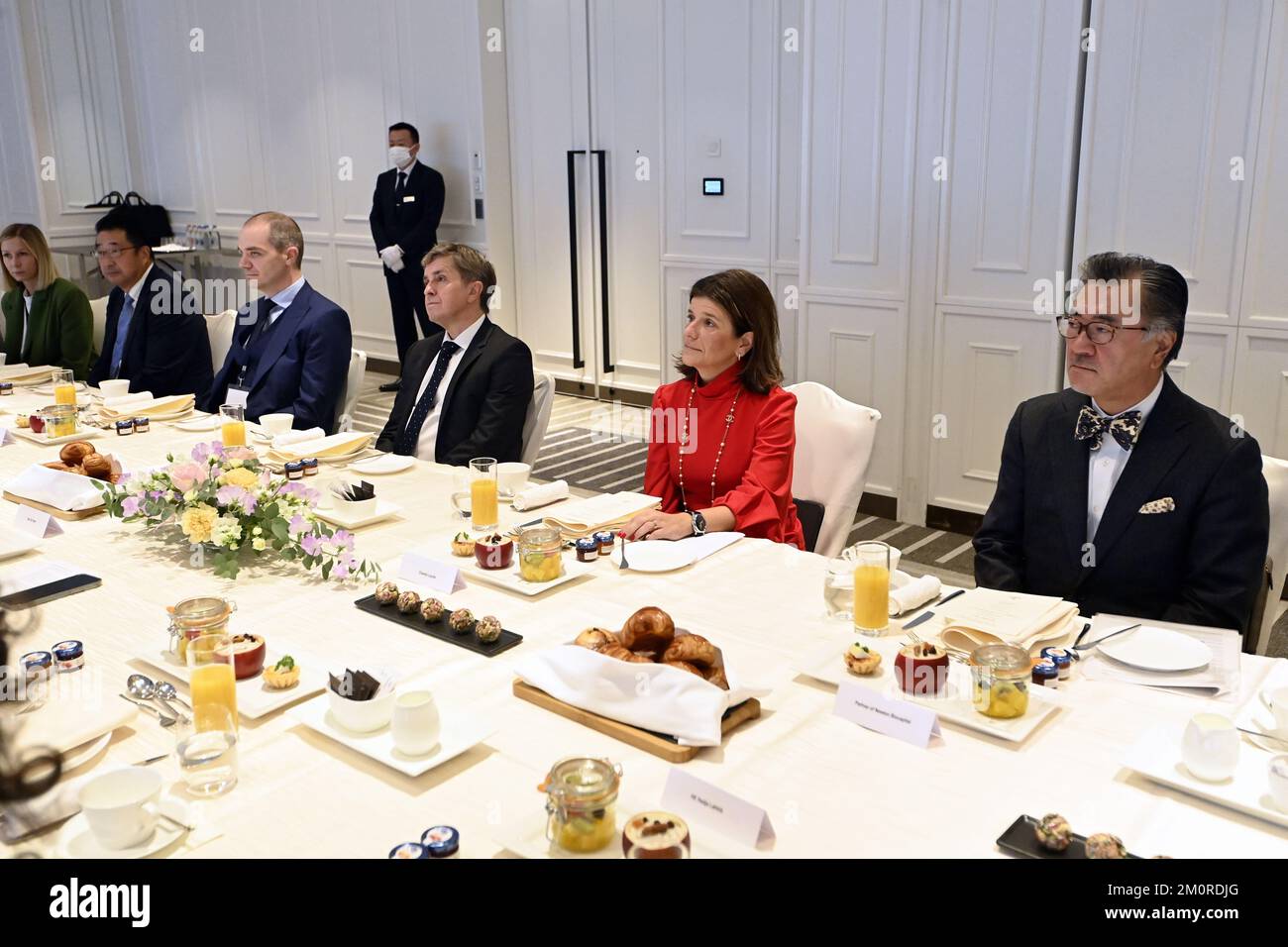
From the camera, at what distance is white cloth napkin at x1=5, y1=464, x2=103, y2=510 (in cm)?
264

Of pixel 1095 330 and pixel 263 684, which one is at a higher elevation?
pixel 1095 330

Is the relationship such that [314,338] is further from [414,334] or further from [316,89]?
[316,89]

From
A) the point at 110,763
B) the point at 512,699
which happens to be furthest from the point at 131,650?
the point at 512,699

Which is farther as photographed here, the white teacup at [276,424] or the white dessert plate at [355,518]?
the white teacup at [276,424]

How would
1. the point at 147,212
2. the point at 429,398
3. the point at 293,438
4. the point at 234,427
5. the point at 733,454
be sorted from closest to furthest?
the point at 733,454 → the point at 234,427 → the point at 293,438 → the point at 429,398 → the point at 147,212

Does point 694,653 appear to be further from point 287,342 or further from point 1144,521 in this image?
point 287,342

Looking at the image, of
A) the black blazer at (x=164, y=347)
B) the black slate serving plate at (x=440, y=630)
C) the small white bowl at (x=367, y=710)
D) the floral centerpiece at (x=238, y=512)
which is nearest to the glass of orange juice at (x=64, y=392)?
the black blazer at (x=164, y=347)

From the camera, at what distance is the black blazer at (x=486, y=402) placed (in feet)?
11.1

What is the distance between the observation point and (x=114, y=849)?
4.16 feet

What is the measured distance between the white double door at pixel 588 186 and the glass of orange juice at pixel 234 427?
3.73 metres

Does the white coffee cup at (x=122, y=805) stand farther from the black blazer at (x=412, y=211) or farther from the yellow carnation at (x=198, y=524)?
the black blazer at (x=412, y=211)

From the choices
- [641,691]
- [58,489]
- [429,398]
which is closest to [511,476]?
[429,398]

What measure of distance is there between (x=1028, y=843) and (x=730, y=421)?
170 centimetres
